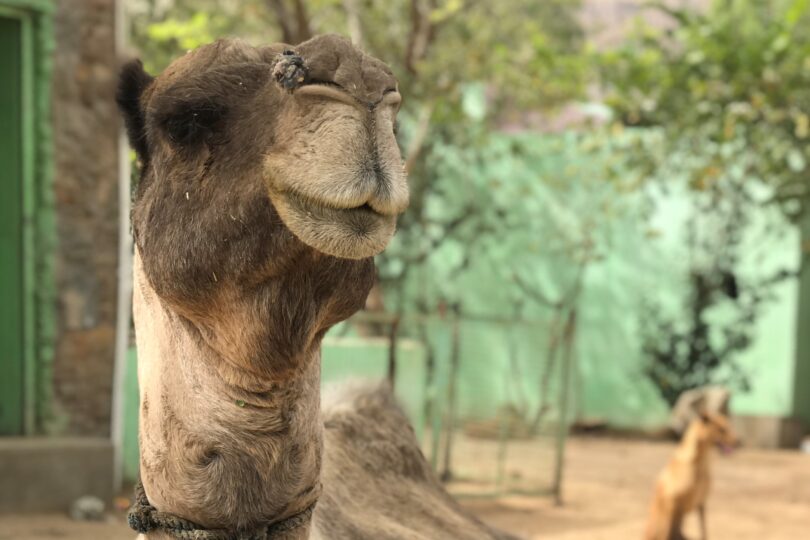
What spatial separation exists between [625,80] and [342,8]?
165 inches

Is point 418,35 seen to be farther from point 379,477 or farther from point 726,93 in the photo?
point 379,477

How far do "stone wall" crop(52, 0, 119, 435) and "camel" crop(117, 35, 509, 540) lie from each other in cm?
605

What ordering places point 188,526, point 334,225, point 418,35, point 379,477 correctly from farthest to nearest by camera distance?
1. point 418,35
2. point 379,477
3. point 188,526
4. point 334,225

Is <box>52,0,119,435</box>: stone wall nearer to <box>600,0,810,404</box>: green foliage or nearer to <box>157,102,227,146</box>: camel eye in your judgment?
<box>600,0,810,404</box>: green foliage

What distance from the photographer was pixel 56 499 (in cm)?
800

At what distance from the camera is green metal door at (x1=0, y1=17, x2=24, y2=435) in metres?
7.86

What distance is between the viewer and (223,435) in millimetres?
2051

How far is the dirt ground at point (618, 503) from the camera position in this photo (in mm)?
7824

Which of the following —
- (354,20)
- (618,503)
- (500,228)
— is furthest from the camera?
(500,228)

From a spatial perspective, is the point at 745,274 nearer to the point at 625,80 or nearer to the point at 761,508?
the point at 625,80

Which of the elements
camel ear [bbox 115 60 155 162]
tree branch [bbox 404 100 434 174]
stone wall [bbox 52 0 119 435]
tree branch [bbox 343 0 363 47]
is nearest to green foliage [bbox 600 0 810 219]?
tree branch [bbox 404 100 434 174]

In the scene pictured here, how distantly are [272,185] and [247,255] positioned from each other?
0.40 feet

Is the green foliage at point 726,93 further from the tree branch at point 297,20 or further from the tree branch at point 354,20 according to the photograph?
the tree branch at point 297,20

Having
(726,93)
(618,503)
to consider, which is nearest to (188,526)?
(618,503)
